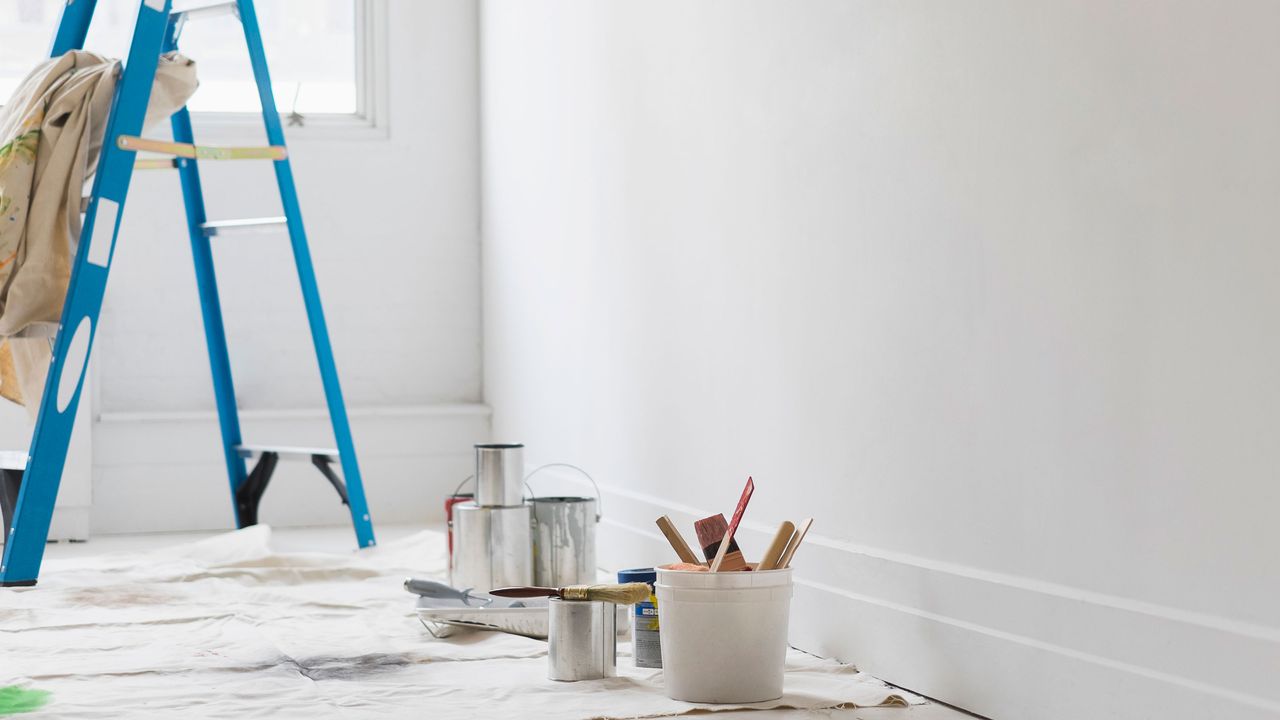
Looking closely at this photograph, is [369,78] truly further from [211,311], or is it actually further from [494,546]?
[494,546]

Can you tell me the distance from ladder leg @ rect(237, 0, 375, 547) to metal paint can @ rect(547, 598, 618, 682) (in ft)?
4.85

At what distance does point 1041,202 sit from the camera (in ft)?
4.59

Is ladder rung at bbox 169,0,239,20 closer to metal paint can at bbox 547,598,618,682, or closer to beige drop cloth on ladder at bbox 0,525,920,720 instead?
beige drop cloth on ladder at bbox 0,525,920,720

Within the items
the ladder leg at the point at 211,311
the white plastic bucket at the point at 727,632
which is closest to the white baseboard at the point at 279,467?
the ladder leg at the point at 211,311

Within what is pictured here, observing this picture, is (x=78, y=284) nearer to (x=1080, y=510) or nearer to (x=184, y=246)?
(x=184, y=246)

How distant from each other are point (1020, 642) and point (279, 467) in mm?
2726

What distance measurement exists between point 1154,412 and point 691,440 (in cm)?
119

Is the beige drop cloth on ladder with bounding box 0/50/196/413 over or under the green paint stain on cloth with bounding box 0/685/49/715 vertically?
over

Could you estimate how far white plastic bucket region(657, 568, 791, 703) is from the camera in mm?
1560

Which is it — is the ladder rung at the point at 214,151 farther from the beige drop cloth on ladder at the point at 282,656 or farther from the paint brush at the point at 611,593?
the paint brush at the point at 611,593

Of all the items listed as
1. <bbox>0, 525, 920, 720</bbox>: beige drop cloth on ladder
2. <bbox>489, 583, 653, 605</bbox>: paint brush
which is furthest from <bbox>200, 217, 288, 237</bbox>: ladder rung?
<bbox>489, 583, 653, 605</bbox>: paint brush

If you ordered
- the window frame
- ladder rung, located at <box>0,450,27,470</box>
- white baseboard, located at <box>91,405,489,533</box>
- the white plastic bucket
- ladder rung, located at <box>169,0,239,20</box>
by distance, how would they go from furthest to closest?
the window frame → white baseboard, located at <box>91,405,489,533</box> → ladder rung, located at <box>169,0,239,20</box> → ladder rung, located at <box>0,450,27,470</box> → the white plastic bucket

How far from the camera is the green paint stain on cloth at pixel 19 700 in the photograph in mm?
1575

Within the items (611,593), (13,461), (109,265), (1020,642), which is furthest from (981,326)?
(13,461)
